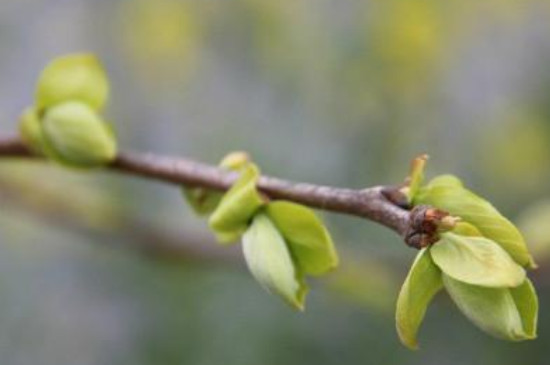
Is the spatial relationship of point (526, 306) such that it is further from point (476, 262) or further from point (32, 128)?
point (32, 128)

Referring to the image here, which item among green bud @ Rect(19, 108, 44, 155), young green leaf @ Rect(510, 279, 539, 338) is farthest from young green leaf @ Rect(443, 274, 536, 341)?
green bud @ Rect(19, 108, 44, 155)

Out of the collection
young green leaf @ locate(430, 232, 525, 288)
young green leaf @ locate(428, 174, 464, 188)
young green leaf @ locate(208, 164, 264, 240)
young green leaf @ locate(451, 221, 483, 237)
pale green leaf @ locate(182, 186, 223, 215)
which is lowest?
young green leaf @ locate(430, 232, 525, 288)

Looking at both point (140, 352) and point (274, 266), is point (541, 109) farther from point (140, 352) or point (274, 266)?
point (274, 266)

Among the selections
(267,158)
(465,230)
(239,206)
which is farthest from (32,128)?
(267,158)

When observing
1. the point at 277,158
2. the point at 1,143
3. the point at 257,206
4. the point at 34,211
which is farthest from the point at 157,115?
the point at 257,206

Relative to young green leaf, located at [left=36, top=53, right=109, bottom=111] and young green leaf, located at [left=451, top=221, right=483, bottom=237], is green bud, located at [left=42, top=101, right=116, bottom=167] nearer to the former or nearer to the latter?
young green leaf, located at [left=36, top=53, right=109, bottom=111]

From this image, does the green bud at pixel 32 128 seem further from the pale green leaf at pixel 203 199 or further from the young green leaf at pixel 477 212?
the young green leaf at pixel 477 212

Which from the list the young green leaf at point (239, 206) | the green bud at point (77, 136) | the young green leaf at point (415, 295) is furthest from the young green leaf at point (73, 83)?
the young green leaf at point (415, 295)
